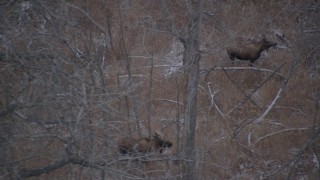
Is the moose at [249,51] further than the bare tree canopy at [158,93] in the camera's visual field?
Yes

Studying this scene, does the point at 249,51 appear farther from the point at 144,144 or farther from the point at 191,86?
the point at 144,144

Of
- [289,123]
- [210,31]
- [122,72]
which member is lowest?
[289,123]

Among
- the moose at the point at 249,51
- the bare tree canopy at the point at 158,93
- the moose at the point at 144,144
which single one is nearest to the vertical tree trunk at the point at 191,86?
the bare tree canopy at the point at 158,93

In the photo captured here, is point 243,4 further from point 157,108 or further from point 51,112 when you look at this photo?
point 51,112

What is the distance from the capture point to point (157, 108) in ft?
34.0

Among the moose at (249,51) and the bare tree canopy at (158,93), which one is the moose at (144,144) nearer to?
the bare tree canopy at (158,93)

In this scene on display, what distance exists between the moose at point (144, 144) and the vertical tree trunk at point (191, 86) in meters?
0.48

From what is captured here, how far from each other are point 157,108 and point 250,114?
171 centimetres

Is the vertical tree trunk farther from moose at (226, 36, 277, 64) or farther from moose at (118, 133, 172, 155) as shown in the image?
moose at (226, 36, 277, 64)

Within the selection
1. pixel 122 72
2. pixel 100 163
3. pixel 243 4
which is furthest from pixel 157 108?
pixel 100 163

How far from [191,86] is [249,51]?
383 centimetres

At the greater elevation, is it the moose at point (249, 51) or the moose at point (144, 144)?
the moose at point (249, 51)

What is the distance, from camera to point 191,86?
295 inches

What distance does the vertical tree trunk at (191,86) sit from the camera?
7.29 m
